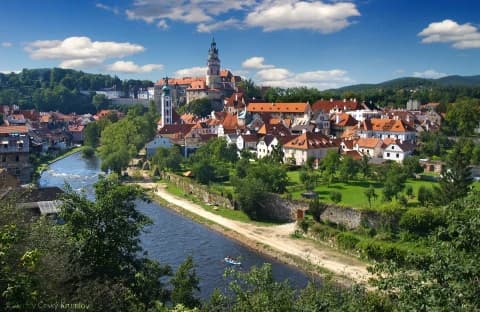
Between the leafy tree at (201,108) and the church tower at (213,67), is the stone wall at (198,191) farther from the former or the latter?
the church tower at (213,67)

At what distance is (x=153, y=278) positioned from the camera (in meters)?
13.3

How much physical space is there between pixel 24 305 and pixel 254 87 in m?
97.5

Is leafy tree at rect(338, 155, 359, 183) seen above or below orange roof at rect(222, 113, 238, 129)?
below

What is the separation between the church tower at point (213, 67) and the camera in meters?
107

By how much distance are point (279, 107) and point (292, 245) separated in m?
51.4

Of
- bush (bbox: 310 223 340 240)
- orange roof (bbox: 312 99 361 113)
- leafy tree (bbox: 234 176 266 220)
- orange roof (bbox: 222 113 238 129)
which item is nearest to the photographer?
bush (bbox: 310 223 340 240)

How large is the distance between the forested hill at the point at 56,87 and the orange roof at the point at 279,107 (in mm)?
64944

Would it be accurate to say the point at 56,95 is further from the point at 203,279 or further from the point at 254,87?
the point at 203,279

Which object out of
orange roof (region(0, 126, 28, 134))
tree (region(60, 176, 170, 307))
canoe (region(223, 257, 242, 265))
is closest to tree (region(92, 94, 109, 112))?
orange roof (region(0, 126, 28, 134))

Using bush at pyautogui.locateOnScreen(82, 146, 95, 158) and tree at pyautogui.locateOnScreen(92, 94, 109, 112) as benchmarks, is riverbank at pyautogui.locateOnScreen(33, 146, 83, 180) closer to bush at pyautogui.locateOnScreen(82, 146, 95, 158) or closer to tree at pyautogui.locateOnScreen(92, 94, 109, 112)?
bush at pyautogui.locateOnScreen(82, 146, 95, 158)

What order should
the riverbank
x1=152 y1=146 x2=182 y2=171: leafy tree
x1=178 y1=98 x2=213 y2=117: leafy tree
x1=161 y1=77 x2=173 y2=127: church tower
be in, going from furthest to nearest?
x1=178 y1=98 x2=213 y2=117: leafy tree
x1=161 y1=77 x2=173 y2=127: church tower
x1=152 y1=146 x2=182 y2=171: leafy tree
the riverbank

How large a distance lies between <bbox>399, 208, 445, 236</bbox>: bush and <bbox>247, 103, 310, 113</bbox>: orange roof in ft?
157

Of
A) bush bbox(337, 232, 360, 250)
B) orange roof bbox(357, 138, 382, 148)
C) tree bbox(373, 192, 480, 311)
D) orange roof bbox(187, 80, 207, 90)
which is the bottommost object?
bush bbox(337, 232, 360, 250)

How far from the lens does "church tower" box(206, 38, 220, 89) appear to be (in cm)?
10669
